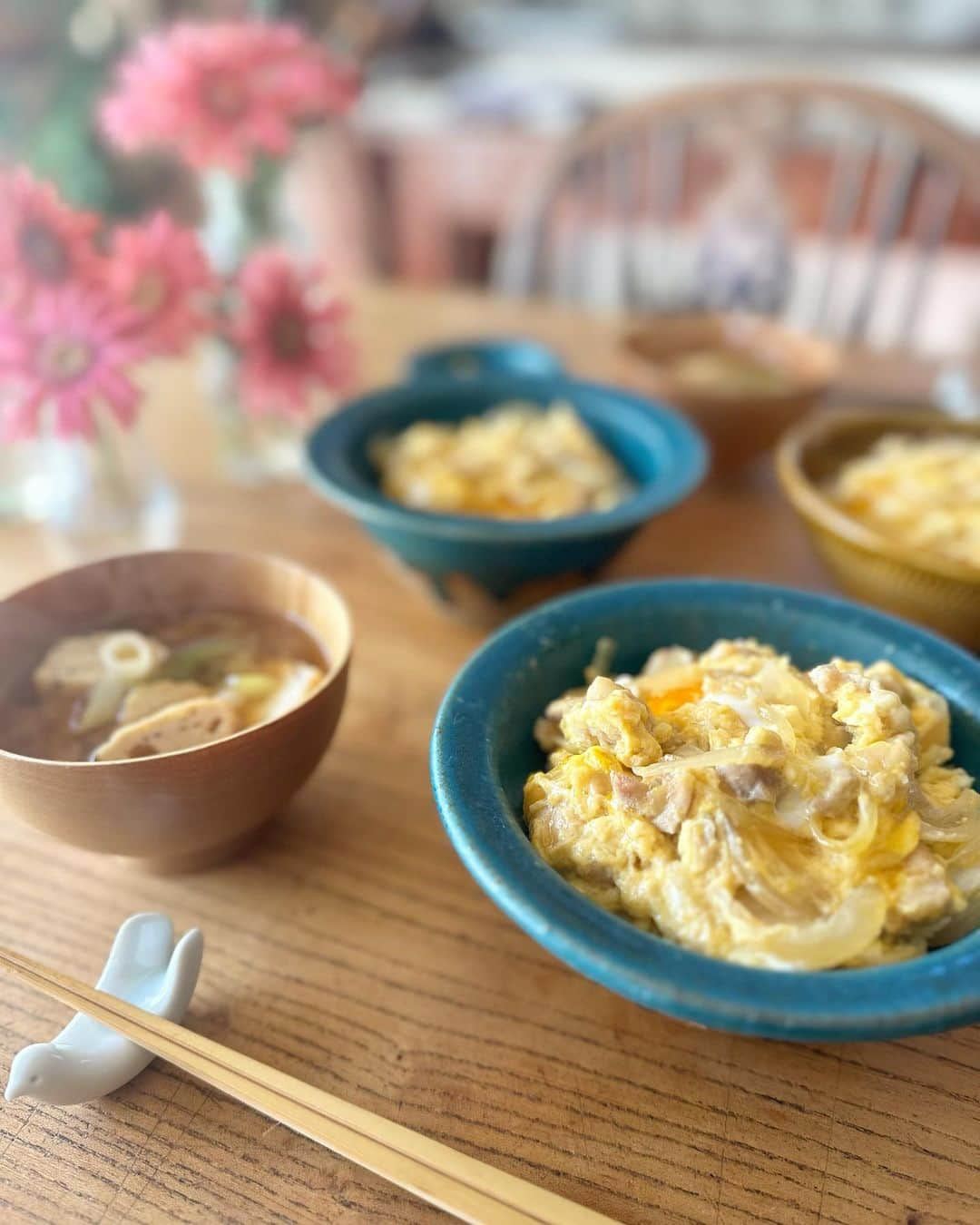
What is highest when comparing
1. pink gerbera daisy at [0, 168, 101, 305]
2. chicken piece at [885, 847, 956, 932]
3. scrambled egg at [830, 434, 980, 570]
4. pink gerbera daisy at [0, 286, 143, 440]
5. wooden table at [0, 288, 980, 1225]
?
pink gerbera daisy at [0, 168, 101, 305]

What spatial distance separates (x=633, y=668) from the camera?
1.11 metres

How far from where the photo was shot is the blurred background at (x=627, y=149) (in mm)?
2479

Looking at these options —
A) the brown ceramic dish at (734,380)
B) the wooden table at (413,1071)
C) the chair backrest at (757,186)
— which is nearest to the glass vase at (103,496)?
the wooden table at (413,1071)

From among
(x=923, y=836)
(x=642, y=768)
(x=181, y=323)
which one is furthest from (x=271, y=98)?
(x=923, y=836)

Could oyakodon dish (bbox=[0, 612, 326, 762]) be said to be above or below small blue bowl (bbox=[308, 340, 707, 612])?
below

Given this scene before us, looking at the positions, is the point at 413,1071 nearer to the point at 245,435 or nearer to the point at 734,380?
the point at 245,435

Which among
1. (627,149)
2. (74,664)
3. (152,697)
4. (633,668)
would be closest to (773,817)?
(633,668)

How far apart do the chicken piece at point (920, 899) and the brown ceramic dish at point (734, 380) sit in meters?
1.06

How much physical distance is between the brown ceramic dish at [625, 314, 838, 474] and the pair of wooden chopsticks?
1.31 m

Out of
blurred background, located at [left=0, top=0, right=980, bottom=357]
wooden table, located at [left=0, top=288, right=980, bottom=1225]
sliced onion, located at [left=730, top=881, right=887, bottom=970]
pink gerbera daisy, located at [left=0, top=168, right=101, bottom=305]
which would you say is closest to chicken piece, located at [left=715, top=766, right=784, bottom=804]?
sliced onion, located at [left=730, top=881, right=887, bottom=970]

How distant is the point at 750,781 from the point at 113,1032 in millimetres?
613

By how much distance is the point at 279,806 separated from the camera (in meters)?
0.99

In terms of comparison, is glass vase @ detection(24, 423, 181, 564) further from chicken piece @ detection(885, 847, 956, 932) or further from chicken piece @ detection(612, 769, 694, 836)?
chicken piece @ detection(885, 847, 956, 932)

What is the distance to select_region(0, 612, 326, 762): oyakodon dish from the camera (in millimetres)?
988
